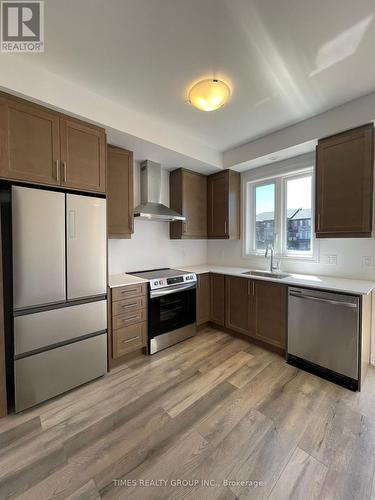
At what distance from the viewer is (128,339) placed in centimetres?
244

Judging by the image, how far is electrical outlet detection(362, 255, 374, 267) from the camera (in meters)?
2.38

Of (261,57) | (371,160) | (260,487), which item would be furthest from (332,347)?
(261,57)

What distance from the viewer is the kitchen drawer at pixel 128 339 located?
234cm

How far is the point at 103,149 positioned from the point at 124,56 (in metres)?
0.77

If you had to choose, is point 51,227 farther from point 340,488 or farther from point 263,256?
point 263,256

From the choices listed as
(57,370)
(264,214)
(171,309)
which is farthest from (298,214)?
(57,370)

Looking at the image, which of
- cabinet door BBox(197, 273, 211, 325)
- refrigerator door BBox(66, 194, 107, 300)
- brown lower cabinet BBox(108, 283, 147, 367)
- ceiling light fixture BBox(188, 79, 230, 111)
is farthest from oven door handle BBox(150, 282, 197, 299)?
ceiling light fixture BBox(188, 79, 230, 111)

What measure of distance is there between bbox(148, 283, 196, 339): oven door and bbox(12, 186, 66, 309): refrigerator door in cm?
105

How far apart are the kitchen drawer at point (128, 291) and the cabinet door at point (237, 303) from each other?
121 centimetres

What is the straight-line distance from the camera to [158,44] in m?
1.52

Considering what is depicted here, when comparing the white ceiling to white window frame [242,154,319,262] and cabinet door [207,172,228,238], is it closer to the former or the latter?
white window frame [242,154,319,262]

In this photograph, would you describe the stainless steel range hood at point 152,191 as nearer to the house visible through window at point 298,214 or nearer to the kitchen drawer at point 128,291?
the kitchen drawer at point 128,291

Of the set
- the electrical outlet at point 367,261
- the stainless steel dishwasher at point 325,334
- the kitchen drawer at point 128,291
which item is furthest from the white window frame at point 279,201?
the kitchen drawer at point 128,291

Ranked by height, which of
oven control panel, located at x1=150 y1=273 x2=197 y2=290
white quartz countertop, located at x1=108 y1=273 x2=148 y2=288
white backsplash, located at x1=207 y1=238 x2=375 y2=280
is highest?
white backsplash, located at x1=207 y1=238 x2=375 y2=280
